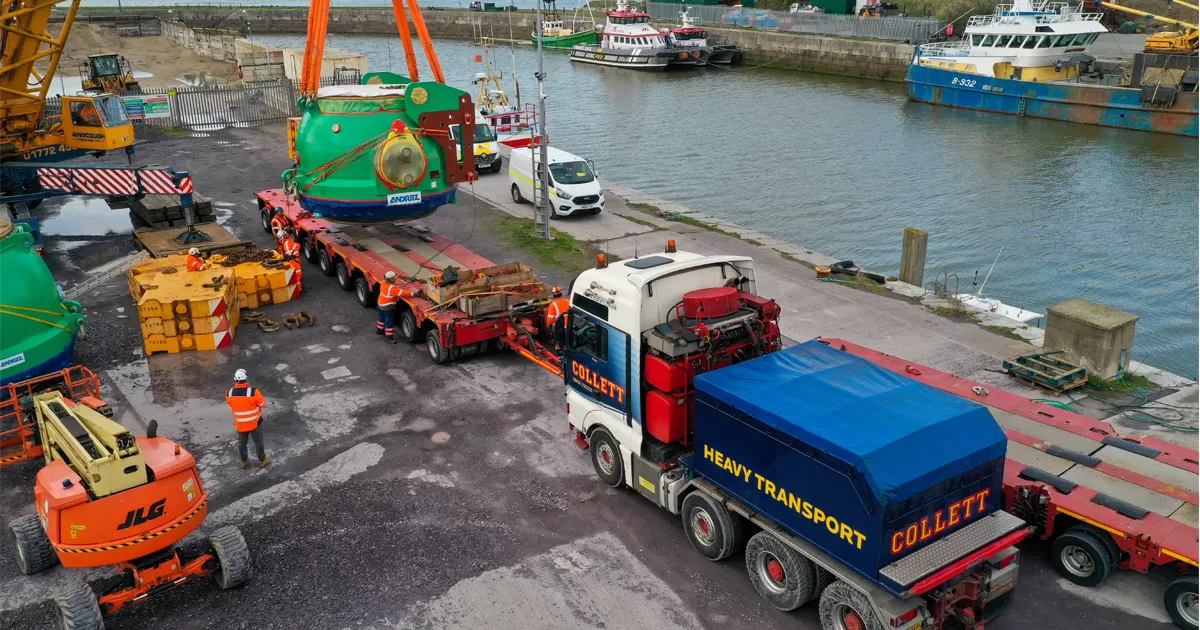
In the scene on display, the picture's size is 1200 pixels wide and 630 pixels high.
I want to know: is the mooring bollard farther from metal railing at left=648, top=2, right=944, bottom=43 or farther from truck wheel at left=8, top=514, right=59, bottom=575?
metal railing at left=648, top=2, right=944, bottom=43

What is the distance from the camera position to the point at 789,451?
8.34m

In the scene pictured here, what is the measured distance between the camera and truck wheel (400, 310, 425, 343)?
52.3 ft

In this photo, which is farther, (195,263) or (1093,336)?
(195,263)

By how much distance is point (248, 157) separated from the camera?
107ft

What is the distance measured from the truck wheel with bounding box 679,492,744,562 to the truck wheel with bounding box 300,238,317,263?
1318 cm

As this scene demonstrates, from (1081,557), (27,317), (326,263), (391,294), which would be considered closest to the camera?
(1081,557)

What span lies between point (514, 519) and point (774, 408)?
A: 12.9 ft

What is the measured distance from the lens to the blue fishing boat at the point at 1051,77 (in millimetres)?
41625

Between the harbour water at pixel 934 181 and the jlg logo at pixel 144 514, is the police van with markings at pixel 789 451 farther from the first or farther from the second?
the harbour water at pixel 934 181

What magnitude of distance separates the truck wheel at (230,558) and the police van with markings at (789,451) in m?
4.32

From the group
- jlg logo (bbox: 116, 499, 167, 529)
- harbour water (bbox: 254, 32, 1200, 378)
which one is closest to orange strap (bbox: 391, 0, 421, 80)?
jlg logo (bbox: 116, 499, 167, 529)

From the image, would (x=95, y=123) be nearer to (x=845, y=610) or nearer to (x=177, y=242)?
(x=177, y=242)

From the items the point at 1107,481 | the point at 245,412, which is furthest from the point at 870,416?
the point at 245,412

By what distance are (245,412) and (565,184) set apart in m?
14.6
